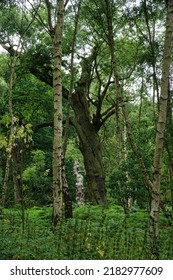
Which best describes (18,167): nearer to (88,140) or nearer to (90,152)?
(90,152)

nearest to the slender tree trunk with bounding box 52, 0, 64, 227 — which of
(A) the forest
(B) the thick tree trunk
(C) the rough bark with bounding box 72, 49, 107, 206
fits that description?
(A) the forest

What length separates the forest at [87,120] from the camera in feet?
19.3

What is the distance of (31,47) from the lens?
1468 cm

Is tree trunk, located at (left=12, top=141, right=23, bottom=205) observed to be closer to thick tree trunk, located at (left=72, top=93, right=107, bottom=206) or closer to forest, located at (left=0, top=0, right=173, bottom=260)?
forest, located at (left=0, top=0, right=173, bottom=260)

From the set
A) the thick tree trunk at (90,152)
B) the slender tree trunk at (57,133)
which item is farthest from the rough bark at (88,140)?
the slender tree trunk at (57,133)

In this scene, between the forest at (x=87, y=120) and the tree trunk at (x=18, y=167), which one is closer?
the forest at (x=87, y=120)

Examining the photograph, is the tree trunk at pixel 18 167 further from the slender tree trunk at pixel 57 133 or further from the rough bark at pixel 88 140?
the rough bark at pixel 88 140

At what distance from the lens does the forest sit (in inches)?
231

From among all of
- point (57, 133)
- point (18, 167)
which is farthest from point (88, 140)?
point (57, 133)

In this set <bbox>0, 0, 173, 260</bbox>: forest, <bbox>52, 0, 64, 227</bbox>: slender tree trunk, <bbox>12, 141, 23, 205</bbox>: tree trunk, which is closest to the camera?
<bbox>0, 0, 173, 260</bbox>: forest

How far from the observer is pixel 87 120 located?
16.6m
